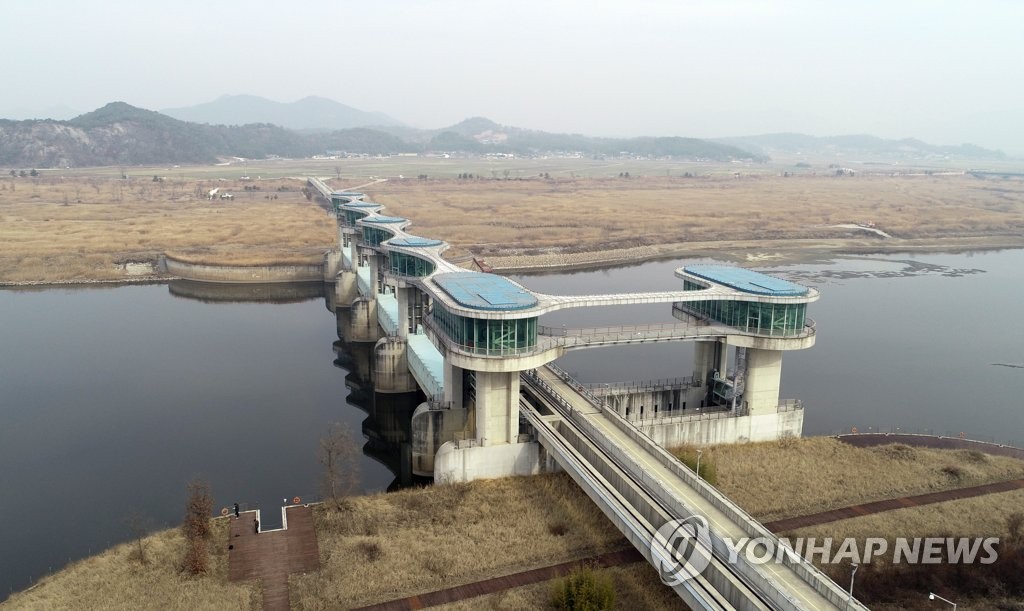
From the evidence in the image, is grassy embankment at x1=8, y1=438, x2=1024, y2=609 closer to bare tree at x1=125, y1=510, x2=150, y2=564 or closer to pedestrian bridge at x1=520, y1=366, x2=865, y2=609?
bare tree at x1=125, y1=510, x2=150, y2=564

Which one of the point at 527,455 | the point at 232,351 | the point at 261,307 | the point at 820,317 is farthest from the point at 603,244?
the point at 527,455

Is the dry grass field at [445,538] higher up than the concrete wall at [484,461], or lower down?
lower down

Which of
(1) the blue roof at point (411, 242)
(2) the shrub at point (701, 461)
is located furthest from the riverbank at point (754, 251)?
(2) the shrub at point (701, 461)

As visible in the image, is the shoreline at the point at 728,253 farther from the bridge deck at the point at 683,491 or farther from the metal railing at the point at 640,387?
the bridge deck at the point at 683,491

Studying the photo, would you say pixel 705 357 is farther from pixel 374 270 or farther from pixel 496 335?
pixel 374 270

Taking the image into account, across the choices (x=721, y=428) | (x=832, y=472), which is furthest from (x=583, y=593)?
(x=721, y=428)

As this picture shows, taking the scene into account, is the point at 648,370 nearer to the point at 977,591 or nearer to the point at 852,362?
the point at 852,362
